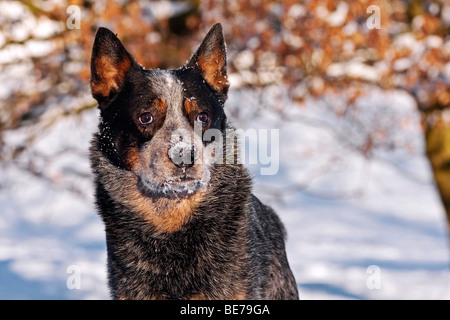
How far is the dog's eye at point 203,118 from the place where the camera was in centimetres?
Result: 432

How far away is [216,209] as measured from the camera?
14.7ft

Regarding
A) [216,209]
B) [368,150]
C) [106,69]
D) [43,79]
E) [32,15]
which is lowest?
[216,209]

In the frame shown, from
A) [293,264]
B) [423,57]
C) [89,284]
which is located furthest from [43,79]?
[423,57]

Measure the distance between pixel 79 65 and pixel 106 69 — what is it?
7.98 metres

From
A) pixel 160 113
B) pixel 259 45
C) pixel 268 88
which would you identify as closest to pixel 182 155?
pixel 160 113

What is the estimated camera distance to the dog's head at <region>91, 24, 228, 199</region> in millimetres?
4105

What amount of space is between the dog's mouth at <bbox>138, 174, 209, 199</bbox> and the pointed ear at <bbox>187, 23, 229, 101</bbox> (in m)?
0.74

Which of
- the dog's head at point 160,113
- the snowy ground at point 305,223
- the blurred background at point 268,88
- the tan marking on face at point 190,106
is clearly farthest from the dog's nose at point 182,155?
the blurred background at point 268,88

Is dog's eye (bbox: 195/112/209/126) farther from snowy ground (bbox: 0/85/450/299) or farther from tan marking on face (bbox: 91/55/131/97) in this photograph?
snowy ground (bbox: 0/85/450/299)

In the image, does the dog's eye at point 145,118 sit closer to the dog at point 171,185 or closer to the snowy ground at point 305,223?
the dog at point 171,185

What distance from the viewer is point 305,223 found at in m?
15.5

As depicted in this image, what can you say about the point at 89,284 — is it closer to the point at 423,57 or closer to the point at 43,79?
the point at 43,79

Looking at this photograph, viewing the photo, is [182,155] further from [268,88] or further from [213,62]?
[268,88]

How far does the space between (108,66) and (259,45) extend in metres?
7.19
